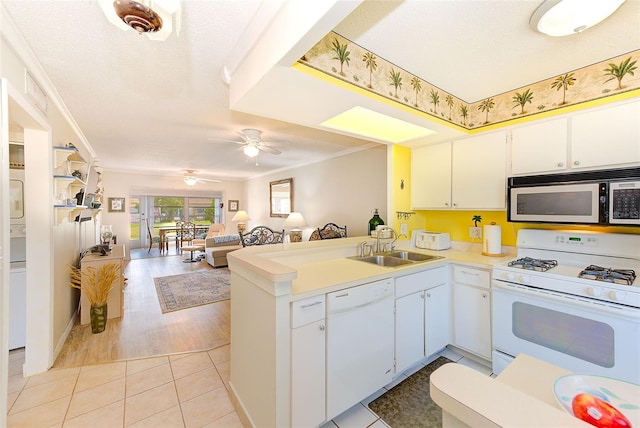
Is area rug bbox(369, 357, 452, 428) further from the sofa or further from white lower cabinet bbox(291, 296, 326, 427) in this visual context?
the sofa

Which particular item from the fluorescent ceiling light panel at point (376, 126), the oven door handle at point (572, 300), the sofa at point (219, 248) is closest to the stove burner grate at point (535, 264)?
the oven door handle at point (572, 300)

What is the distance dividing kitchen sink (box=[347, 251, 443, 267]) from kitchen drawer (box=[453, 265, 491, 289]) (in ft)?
0.67

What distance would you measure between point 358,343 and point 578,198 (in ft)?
6.27

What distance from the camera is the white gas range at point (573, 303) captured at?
1489 millimetres

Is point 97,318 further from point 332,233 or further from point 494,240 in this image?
point 494,240

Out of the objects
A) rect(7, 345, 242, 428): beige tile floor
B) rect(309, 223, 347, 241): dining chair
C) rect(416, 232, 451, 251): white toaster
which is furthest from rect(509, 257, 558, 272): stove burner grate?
rect(309, 223, 347, 241): dining chair

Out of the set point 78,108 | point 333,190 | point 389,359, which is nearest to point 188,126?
point 78,108

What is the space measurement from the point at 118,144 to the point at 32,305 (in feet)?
9.50

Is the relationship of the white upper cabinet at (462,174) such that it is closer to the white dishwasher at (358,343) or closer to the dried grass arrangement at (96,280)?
the white dishwasher at (358,343)

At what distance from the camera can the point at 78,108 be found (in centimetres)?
265

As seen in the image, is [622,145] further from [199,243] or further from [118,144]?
[199,243]

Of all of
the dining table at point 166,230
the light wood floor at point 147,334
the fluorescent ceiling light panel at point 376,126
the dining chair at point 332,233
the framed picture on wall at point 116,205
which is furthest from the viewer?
the dining table at point 166,230

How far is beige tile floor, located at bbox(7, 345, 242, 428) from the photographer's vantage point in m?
1.68

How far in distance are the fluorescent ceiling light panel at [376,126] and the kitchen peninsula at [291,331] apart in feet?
4.23
